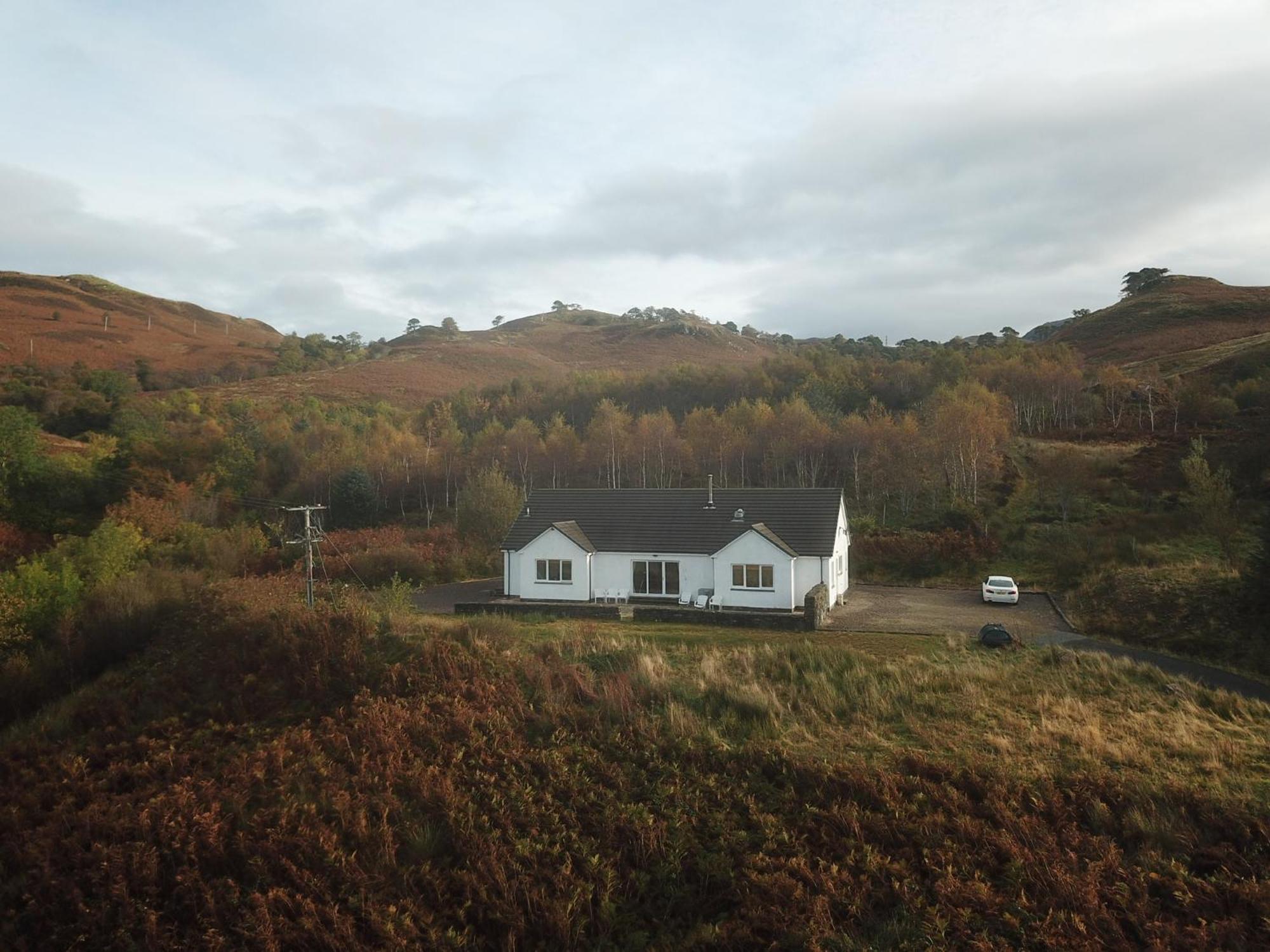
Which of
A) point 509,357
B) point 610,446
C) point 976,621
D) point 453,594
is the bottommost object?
point 453,594

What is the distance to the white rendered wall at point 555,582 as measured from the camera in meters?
26.0

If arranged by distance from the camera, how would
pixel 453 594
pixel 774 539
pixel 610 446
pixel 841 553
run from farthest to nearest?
pixel 610 446 < pixel 453 594 < pixel 841 553 < pixel 774 539

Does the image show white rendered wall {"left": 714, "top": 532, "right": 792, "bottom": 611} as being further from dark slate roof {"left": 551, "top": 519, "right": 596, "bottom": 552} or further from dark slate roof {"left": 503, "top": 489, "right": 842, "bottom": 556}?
dark slate roof {"left": 551, "top": 519, "right": 596, "bottom": 552}

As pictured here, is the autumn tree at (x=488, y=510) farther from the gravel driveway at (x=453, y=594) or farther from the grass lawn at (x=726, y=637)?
the grass lawn at (x=726, y=637)

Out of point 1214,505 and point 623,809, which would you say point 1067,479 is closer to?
point 1214,505

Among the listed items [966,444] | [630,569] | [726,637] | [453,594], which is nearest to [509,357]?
[966,444]

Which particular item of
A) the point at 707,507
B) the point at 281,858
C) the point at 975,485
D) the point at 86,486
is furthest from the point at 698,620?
the point at 86,486

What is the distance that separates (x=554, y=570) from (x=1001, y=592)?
15581 millimetres

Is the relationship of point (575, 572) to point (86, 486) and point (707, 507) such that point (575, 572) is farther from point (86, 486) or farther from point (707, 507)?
point (86, 486)

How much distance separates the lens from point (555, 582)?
1029 inches

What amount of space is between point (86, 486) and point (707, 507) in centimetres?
3663

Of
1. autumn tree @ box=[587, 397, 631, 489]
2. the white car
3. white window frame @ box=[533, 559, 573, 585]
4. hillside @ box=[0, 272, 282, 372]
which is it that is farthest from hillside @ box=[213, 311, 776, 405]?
the white car

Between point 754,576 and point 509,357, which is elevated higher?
point 509,357

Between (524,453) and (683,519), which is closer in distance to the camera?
(683,519)
